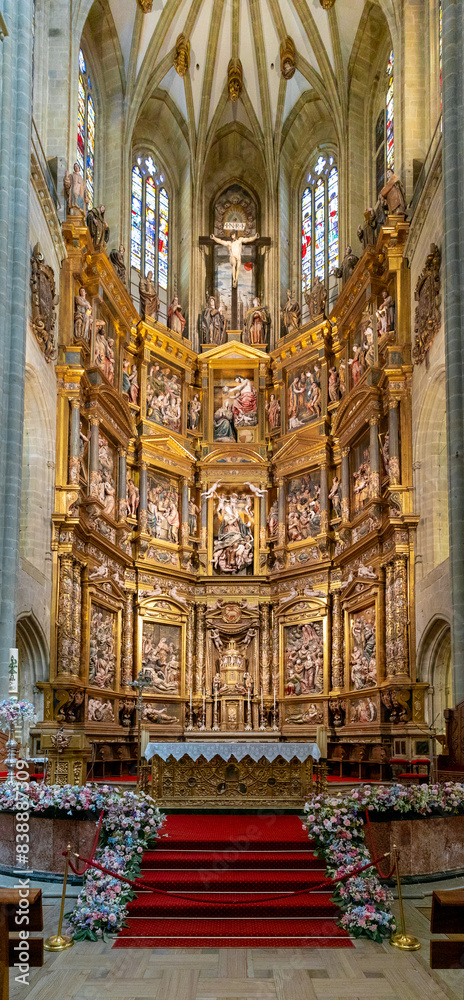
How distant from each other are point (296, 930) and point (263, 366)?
20559mm

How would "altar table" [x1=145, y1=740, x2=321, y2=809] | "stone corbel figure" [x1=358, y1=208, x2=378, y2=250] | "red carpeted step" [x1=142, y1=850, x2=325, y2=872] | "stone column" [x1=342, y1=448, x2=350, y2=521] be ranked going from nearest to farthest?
"red carpeted step" [x1=142, y1=850, x2=325, y2=872] < "altar table" [x1=145, y1=740, x2=321, y2=809] < "stone corbel figure" [x1=358, y1=208, x2=378, y2=250] < "stone column" [x1=342, y1=448, x2=350, y2=521]

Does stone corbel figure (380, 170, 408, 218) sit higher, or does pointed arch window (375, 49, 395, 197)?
pointed arch window (375, 49, 395, 197)

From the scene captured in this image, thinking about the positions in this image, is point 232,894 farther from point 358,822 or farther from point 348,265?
point 348,265

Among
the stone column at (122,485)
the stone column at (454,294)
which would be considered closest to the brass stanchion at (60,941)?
the stone column at (454,294)

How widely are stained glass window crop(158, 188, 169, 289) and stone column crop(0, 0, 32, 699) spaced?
12.7m

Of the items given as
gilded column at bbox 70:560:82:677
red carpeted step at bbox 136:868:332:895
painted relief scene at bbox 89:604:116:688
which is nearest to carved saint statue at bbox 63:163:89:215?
gilded column at bbox 70:560:82:677

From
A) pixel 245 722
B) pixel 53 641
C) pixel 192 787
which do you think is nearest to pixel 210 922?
pixel 192 787

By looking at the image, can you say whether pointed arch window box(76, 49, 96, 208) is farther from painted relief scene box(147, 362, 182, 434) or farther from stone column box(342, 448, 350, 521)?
stone column box(342, 448, 350, 521)

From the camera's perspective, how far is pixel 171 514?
26766mm

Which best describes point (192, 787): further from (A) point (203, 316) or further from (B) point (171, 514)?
(A) point (203, 316)

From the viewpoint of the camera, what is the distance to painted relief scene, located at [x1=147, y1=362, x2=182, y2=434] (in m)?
26.9

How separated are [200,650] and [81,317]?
959 centimetres

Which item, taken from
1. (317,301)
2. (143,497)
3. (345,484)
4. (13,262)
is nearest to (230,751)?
(13,262)

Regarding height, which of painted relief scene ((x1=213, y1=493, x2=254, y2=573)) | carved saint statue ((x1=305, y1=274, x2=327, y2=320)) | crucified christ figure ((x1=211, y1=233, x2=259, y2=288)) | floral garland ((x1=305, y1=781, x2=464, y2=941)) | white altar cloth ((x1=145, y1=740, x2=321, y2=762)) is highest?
crucified christ figure ((x1=211, y1=233, x2=259, y2=288))
